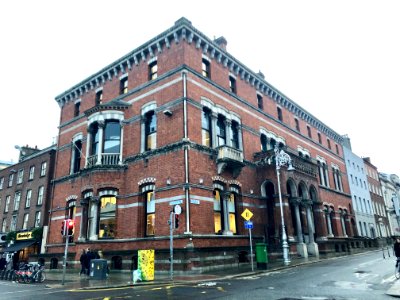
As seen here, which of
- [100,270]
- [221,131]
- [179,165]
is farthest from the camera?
[221,131]

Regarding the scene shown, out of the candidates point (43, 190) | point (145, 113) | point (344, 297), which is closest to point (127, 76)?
point (145, 113)

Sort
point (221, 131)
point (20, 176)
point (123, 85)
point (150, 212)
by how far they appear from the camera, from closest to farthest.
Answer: point (150, 212) < point (221, 131) < point (123, 85) < point (20, 176)

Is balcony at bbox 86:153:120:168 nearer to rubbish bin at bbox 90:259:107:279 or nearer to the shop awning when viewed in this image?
rubbish bin at bbox 90:259:107:279

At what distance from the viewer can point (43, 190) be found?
32062 millimetres

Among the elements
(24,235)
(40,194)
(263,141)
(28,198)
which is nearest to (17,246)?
(24,235)

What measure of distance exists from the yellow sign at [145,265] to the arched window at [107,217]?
6588mm

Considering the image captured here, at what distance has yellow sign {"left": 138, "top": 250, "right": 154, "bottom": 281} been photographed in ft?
48.5

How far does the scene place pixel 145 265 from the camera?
15.0 metres

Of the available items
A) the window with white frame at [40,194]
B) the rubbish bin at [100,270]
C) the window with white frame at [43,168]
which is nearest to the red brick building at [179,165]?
the rubbish bin at [100,270]

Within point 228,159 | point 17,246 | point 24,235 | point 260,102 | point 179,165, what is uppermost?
point 260,102

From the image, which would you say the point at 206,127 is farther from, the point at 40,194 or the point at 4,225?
the point at 4,225

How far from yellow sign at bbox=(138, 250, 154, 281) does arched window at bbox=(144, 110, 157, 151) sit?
8104 mm

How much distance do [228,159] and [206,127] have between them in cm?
294

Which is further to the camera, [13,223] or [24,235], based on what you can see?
[13,223]
